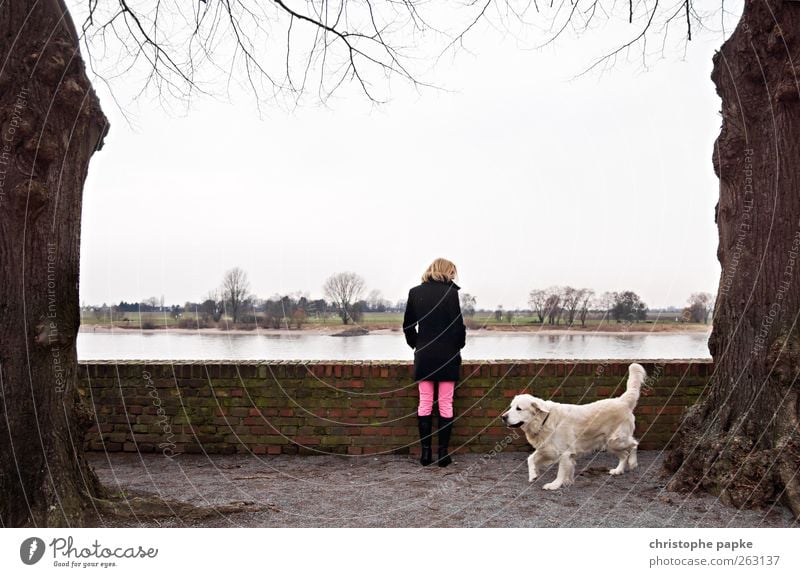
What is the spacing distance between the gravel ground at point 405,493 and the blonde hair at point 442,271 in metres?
1.66

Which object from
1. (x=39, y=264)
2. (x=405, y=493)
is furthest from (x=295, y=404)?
(x=39, y=264)

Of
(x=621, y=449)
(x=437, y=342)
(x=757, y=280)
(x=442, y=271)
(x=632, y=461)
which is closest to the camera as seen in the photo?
(x=757, y=280)

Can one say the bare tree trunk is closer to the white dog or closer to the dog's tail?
the white dog

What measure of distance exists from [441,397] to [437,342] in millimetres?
505

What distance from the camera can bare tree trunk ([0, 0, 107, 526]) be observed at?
12.7 ft

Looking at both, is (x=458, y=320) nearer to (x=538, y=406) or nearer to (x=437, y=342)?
(x=437, y=342)

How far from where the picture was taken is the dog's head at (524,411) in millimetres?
4992

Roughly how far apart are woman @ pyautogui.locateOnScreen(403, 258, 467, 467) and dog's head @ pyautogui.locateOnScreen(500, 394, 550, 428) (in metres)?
0.75

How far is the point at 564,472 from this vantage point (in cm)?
489

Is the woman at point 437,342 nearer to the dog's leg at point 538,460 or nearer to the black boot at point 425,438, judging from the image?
the black boot at point 425,438

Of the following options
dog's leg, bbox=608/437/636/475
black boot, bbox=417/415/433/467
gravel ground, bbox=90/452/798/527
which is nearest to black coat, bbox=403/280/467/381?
black boot, bbox=417/415/433/467

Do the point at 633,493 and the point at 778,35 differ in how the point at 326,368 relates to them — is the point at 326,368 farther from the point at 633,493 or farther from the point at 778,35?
the point at 778,35

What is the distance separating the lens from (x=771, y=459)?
434cm

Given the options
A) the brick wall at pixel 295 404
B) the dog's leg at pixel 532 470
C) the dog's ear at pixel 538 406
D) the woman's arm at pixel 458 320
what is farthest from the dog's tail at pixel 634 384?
the woman's arm at pixel 458 320
